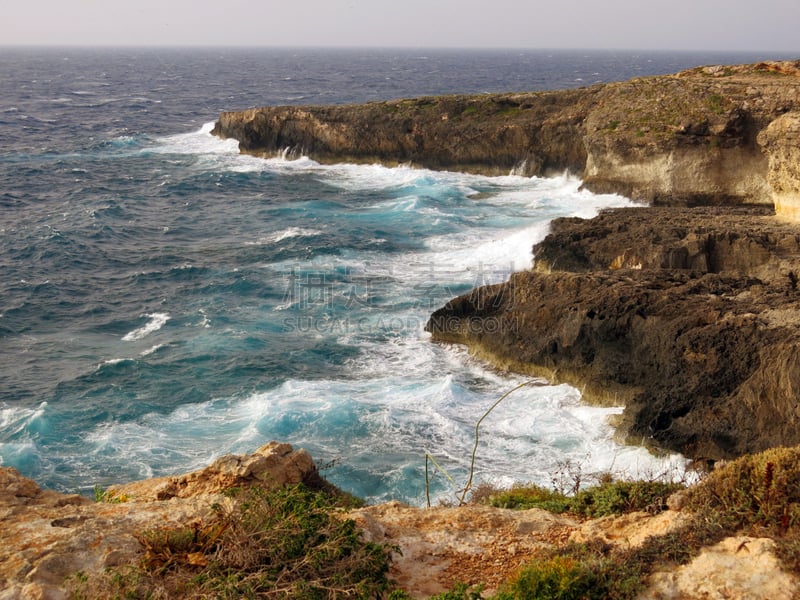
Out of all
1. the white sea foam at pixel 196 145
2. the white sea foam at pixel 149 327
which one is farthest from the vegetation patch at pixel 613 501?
the white sea foam at pixel 196 145

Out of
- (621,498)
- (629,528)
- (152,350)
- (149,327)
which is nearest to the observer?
(629,528)

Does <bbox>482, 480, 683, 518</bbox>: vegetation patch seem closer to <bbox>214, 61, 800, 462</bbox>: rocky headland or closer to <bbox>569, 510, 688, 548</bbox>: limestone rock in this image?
<bbox>569, 510, 688, 548</bbox>: limestone rock

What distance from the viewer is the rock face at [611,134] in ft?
116

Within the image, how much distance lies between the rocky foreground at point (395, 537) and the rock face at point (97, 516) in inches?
0.5

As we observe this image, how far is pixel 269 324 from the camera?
26672mm

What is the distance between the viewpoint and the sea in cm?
1861

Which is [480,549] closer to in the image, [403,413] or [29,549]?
[29,549]

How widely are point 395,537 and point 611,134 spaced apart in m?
33.3

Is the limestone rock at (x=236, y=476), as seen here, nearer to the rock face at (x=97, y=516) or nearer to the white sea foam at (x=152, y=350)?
the rock face at (x=97, y=516)

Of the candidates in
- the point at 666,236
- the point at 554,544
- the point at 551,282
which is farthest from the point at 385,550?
the point at 666,236

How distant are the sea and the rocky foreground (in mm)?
1119

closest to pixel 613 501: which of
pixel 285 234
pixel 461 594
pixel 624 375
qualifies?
pixel 461 594

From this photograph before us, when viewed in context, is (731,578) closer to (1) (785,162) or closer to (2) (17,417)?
(2) (17,417)

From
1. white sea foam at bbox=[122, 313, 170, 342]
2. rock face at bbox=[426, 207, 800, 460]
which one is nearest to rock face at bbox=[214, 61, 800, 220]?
rock face at bbox=[426, 207, 800, 460]
